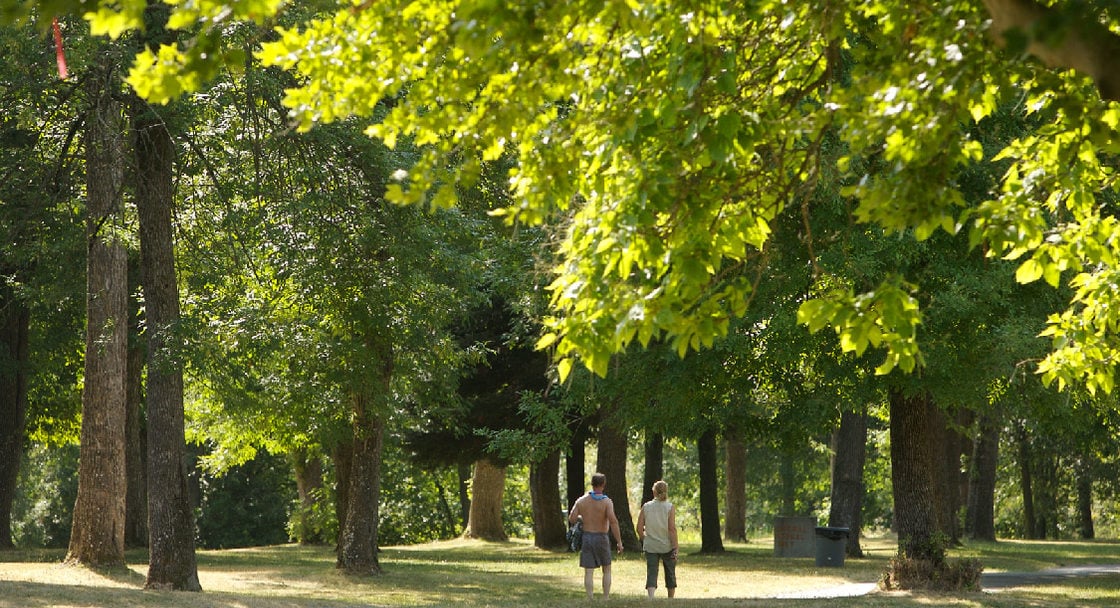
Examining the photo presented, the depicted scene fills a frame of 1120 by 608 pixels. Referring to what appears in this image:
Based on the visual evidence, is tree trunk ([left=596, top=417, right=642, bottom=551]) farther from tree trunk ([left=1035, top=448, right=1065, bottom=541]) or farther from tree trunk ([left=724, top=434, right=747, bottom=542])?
tree trunk ([left=1035, top=448, right=1065, bottom=541])

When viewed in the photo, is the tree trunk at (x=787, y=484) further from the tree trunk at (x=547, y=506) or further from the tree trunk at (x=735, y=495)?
the tree trunk at (x=547, y=506)

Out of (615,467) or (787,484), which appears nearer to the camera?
(615,467)

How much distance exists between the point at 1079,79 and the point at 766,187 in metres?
1.86

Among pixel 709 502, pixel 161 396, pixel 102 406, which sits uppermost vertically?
pixel 102 406

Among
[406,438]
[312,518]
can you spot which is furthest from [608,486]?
[312,518]

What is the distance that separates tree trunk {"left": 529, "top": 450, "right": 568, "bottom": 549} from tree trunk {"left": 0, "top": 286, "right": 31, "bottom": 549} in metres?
12.3

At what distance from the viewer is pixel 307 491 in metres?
39.3

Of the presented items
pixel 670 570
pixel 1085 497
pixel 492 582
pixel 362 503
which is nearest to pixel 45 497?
pixel 362 503

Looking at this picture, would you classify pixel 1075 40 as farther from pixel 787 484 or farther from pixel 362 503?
pixel 787 484

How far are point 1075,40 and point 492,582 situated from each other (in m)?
18.4

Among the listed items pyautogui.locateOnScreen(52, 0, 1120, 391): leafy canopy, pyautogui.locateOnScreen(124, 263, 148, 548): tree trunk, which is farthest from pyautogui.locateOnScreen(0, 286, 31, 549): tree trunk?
pyautogui.locateOnScreen(52, 0, 1120, 391): leafy canopy

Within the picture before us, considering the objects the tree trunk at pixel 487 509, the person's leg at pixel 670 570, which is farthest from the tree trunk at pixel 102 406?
the tree trunk at pixel 487 509

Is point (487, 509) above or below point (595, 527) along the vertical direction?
above

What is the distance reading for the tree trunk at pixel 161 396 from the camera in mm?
16922
